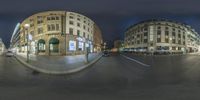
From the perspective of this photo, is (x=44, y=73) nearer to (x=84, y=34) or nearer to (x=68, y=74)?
(x=68, y=74)

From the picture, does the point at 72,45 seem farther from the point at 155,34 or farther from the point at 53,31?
the point at 155,34

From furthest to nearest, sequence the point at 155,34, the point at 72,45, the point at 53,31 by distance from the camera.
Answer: the point at 155,34
the point at 72,45
the point at 53,31

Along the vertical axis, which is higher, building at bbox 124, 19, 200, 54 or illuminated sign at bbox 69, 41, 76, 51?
building at bbox 124, 19, 200, 54

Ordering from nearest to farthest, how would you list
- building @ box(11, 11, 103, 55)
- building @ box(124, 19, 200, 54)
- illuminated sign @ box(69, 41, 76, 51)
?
building @ box(11, 11, 103, 55), illuminated sign @ box(69, 41, 76, 51), building @ box(124, 19, 200, 54)

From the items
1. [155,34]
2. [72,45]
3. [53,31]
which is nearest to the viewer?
[53,31]

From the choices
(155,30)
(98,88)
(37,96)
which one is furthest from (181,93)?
(155,30)

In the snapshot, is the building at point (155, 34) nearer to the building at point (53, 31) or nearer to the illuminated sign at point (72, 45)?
the illuminated sign at point (72, 45)

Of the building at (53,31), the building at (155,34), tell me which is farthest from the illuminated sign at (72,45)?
the building at (155,34)

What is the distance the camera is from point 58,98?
8.62 meters

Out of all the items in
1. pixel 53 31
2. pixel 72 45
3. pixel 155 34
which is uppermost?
pixel 155 34

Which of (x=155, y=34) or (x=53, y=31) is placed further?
(x=155, y=34)

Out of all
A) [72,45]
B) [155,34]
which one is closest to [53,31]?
[72,45]

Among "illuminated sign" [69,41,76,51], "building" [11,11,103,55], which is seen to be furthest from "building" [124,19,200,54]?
"building" [11,11,103,55]

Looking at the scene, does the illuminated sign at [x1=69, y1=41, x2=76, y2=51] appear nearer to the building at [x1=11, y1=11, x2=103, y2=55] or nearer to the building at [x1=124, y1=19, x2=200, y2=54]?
the building at [x1=11, y1=11, x2=103, y2=55]
